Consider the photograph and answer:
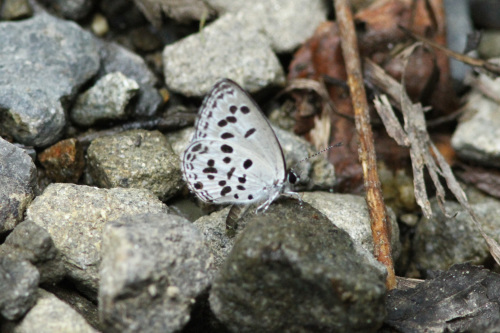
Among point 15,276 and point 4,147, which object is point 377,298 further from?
point 4,147

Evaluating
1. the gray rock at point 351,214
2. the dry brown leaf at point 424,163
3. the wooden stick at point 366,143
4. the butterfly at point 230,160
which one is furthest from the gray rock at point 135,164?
the dry brown leaf at point 424,163

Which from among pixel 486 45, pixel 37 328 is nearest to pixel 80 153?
pixel 37 328

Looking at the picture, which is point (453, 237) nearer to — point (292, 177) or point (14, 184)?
point (292, 177)

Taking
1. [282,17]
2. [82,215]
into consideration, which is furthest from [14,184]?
[282,17]

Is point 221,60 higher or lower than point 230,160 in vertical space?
higher

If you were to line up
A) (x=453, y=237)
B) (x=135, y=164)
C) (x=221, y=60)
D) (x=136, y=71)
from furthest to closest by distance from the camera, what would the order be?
(x=136, y=71)
(x=221, y=60)
(x=453, y=237)
(x=135, y=164)

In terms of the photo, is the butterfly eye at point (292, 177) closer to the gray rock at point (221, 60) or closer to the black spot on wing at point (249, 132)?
the black spot on wing at point (249, 132)
